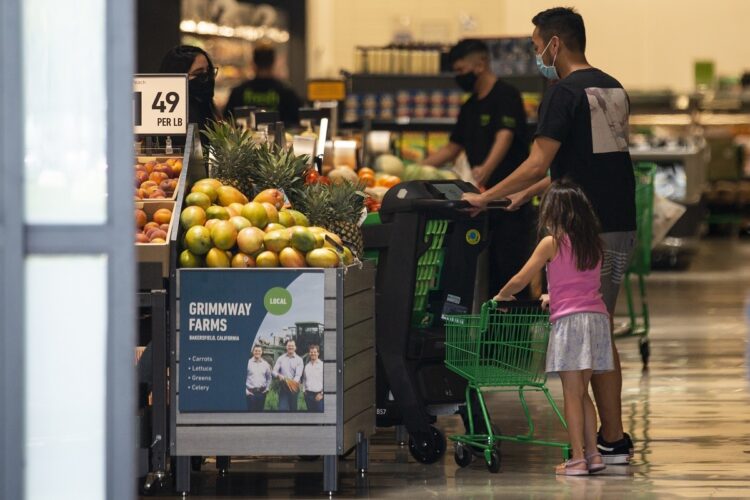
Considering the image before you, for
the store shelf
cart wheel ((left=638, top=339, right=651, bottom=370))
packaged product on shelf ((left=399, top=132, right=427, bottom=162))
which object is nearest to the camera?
cart wheel ((left=638, top=339, right=651, bottom=370))

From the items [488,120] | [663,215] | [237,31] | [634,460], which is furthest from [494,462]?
[237,31]

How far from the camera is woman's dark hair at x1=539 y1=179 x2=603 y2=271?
556 cm

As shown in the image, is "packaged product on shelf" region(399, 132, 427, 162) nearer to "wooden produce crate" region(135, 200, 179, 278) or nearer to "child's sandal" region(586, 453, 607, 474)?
"child's sandal" region(586, 453, 607, 474)

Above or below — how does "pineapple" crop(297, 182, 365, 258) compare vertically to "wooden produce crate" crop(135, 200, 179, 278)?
above

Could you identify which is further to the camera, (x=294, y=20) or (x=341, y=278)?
(x=294, y=20)

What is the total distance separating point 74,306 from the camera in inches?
135

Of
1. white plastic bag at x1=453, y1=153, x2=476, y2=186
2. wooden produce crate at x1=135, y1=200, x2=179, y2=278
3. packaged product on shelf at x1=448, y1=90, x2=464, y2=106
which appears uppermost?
packaged product on shelf at x1=448, y1=90, x2=464, y2=106

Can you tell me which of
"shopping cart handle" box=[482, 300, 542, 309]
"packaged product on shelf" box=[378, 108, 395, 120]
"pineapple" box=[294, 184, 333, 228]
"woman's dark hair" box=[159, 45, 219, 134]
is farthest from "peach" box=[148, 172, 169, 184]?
"packaged product on shelf" box=[378, 108, 395, 120]

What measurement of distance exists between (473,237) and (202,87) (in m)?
1.63

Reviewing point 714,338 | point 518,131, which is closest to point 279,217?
point 518,131

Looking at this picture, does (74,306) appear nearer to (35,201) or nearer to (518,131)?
(35,201)

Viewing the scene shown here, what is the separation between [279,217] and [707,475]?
1.99m

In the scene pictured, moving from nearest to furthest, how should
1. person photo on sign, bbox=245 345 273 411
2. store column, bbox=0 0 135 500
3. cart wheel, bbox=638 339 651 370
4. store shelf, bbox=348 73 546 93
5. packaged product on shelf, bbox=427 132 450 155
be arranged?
→ store column, bbox=0 0 135 500
person photo on sign, bbox=245 345 273 411
cart wheel, bbox=638 339 651 370
packaged product on shelf, bbox=427 132 450 155
store shelf, bbox=348 73 546 93

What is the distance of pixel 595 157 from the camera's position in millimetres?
5926
